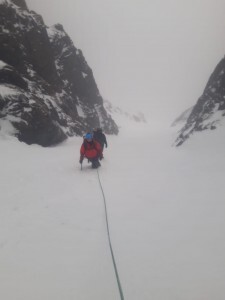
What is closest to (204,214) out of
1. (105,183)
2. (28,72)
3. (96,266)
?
(96,266)

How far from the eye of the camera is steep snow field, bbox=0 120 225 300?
11.5ft

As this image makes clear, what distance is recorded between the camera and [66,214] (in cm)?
601

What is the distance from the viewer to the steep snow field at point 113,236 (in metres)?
3.51

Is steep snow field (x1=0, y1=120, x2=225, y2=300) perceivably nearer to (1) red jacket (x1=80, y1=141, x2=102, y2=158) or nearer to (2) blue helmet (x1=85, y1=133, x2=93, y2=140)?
(1) red jacket (x1=80, y1=141, x2=102, y2=158)

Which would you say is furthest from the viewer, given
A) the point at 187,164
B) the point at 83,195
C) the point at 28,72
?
the point at 28,72

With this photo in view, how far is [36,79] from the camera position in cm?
2142

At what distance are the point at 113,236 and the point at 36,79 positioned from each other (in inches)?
768

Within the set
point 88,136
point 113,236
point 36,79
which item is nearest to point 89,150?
point 88,136

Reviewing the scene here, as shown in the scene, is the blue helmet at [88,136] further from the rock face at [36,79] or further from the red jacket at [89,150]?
the rock face at [36,79]

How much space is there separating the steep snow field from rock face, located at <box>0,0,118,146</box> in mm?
7772

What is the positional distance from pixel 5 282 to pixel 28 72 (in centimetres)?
2005

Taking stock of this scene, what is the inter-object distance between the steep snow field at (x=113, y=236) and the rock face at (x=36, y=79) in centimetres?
777

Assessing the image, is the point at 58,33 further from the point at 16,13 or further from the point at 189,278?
the point at 189,278

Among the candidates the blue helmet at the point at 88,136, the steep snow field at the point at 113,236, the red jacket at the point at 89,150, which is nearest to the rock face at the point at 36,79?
the red jacket at the point at 89,150
